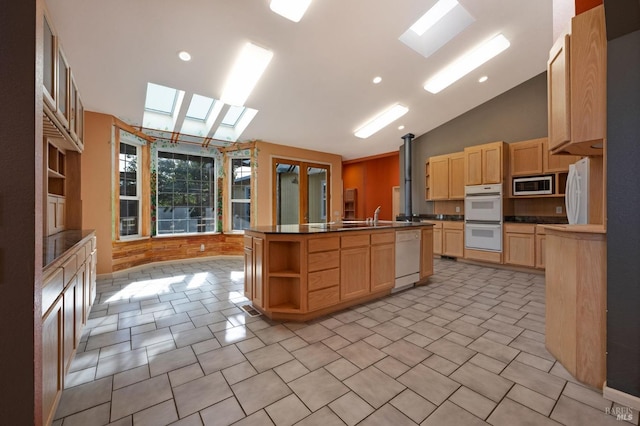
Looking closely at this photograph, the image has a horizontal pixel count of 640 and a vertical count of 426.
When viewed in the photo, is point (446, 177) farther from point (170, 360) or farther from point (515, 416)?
point (170, 360)

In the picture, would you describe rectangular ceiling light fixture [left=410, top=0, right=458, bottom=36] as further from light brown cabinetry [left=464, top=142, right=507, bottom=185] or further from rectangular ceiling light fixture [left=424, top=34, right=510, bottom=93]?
light brown cabinetry [left=464, top=142, right=507, bottom=185]

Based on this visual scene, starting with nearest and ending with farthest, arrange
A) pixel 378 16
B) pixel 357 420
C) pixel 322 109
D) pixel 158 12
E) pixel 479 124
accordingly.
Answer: pixel 357 420, pixel 158 12, pixel 378 16, pixel 322 109, pixel 479 124

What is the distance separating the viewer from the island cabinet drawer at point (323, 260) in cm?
260

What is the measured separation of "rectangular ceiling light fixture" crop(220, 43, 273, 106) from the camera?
3.25 metres

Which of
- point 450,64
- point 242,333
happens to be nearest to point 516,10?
point 450,64

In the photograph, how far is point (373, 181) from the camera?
28.6 feet

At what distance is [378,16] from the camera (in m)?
2.98

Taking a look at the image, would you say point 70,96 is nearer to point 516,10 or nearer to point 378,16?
point 378,16

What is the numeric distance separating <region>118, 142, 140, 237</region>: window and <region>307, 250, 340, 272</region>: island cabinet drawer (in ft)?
12.9

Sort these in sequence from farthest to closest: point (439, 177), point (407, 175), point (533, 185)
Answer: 1. point (407, 175)
2. point (439, 177)
3. point (533, 185)

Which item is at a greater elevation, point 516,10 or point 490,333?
point 516,10

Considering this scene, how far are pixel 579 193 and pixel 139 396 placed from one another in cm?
371

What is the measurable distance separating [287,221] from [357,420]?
5.12 metres

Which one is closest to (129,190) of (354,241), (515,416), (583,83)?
(354,241)
